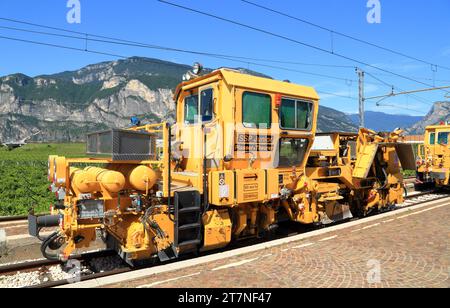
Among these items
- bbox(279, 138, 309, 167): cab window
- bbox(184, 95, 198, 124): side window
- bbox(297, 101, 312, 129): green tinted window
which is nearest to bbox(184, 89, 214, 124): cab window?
bbox(184, 95, 198, 124): side window

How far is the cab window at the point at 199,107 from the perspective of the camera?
6934 mm

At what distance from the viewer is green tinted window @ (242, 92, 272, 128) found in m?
6.69

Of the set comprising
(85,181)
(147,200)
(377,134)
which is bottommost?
(147,200)

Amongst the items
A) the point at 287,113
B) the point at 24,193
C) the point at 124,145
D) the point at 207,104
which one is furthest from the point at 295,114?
the point at 24,193

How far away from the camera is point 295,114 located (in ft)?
24.7

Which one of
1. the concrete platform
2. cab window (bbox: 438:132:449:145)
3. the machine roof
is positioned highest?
the machine roof

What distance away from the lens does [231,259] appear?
5.83m

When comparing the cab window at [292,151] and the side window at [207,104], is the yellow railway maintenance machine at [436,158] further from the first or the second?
the side window at [207,104]

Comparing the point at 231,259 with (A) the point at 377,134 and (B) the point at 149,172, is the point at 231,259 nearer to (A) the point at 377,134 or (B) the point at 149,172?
(B) the point at 149,172

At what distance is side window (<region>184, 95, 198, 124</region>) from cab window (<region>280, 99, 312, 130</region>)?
5.99 ft

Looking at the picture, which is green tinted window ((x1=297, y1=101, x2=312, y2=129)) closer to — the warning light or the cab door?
the warning light

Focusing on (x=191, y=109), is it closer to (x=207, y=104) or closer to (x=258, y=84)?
(x=207, y=104)

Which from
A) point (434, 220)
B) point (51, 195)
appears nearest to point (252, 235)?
point (434, 220)

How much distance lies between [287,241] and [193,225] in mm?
2131
